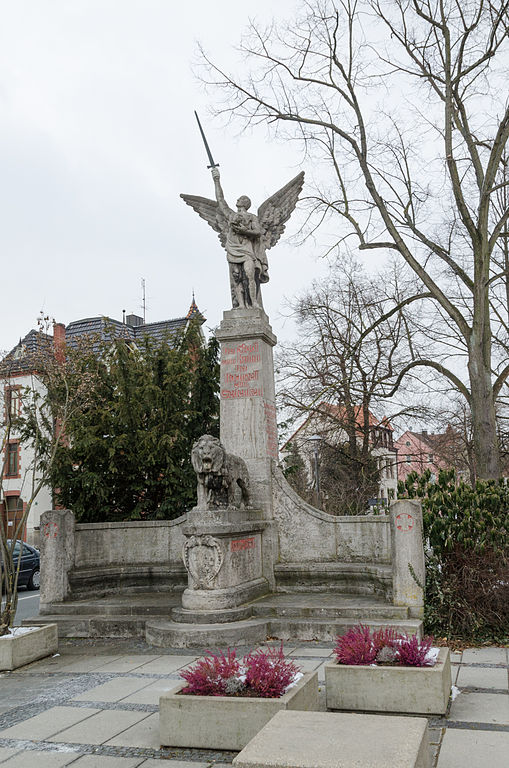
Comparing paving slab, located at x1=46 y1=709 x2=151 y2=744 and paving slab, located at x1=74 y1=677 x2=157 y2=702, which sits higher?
paving slab, located at x1=46 y1=709 x2=151 y2=744

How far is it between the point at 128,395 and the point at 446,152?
32.6 feet

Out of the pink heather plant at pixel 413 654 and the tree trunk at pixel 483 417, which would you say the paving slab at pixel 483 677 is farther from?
the tree trunk at pixel 483 417

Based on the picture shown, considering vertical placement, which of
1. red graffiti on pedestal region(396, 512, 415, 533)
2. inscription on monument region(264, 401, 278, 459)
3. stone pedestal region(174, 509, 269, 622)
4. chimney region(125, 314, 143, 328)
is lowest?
stone pedestal region(174, 509, 269, 622)

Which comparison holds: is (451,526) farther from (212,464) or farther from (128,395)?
(128,395)

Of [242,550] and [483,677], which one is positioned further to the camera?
[242,550]

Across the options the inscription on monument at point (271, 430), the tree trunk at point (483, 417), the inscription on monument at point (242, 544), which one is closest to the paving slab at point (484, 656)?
the inscription on monument at point (242, 544)

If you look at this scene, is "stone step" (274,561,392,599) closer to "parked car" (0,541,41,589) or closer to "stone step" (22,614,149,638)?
"stone step" (22,614,149,638)

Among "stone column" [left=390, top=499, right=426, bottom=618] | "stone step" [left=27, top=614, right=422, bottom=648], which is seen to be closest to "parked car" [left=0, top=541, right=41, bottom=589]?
"stone step" [left=27, top=614, right=422, bottom=648]

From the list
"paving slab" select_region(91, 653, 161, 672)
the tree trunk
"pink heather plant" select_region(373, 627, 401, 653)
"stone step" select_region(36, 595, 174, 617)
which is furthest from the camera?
the tree trunk

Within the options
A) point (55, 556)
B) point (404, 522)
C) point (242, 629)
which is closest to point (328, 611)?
point (242, 629)

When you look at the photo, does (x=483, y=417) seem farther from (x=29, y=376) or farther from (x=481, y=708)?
(x=29, y=376)

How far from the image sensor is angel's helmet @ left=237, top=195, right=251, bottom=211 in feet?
39.2

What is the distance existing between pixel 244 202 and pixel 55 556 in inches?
261

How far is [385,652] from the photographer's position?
226 inches
